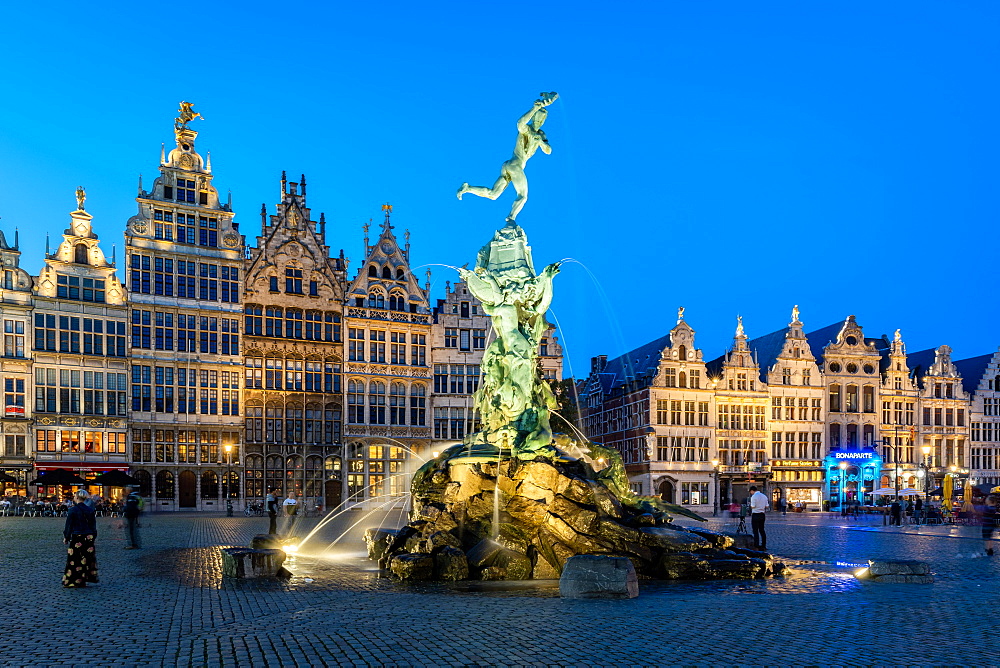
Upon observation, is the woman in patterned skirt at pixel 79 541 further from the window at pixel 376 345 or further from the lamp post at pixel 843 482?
the lamp post at pixel 843 482

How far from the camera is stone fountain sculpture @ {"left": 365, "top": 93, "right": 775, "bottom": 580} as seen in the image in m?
17.6

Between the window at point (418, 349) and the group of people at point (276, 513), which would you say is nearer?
the group of people at point (276, 513)

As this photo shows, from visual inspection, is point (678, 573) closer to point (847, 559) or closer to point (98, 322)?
point (847, 559)

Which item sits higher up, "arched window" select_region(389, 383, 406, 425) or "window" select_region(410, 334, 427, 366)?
"window" select_region(410, 334, 427, 366)

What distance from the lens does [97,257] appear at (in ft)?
175

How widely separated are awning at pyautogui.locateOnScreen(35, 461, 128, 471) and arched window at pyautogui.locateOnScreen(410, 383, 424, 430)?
17.5 metres

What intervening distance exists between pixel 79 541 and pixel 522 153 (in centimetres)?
1391

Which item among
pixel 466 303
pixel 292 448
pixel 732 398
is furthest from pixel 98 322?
pixel 732 398

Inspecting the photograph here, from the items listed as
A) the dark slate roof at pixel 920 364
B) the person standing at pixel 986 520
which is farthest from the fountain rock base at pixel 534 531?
the dark slate roof at pixel 920 364

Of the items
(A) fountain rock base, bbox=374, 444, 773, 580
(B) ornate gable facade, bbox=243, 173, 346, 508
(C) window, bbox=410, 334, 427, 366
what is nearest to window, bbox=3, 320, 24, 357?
(B) ornate gable facade, bbox=243, 173, 346, 508

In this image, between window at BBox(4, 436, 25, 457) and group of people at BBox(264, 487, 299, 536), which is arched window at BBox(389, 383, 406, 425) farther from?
window at BBox(4, 436, 25, 457)

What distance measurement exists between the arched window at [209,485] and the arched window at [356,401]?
28.5 ft

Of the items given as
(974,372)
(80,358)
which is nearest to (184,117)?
(80,358)

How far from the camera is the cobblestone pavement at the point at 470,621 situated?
31.8 ft
